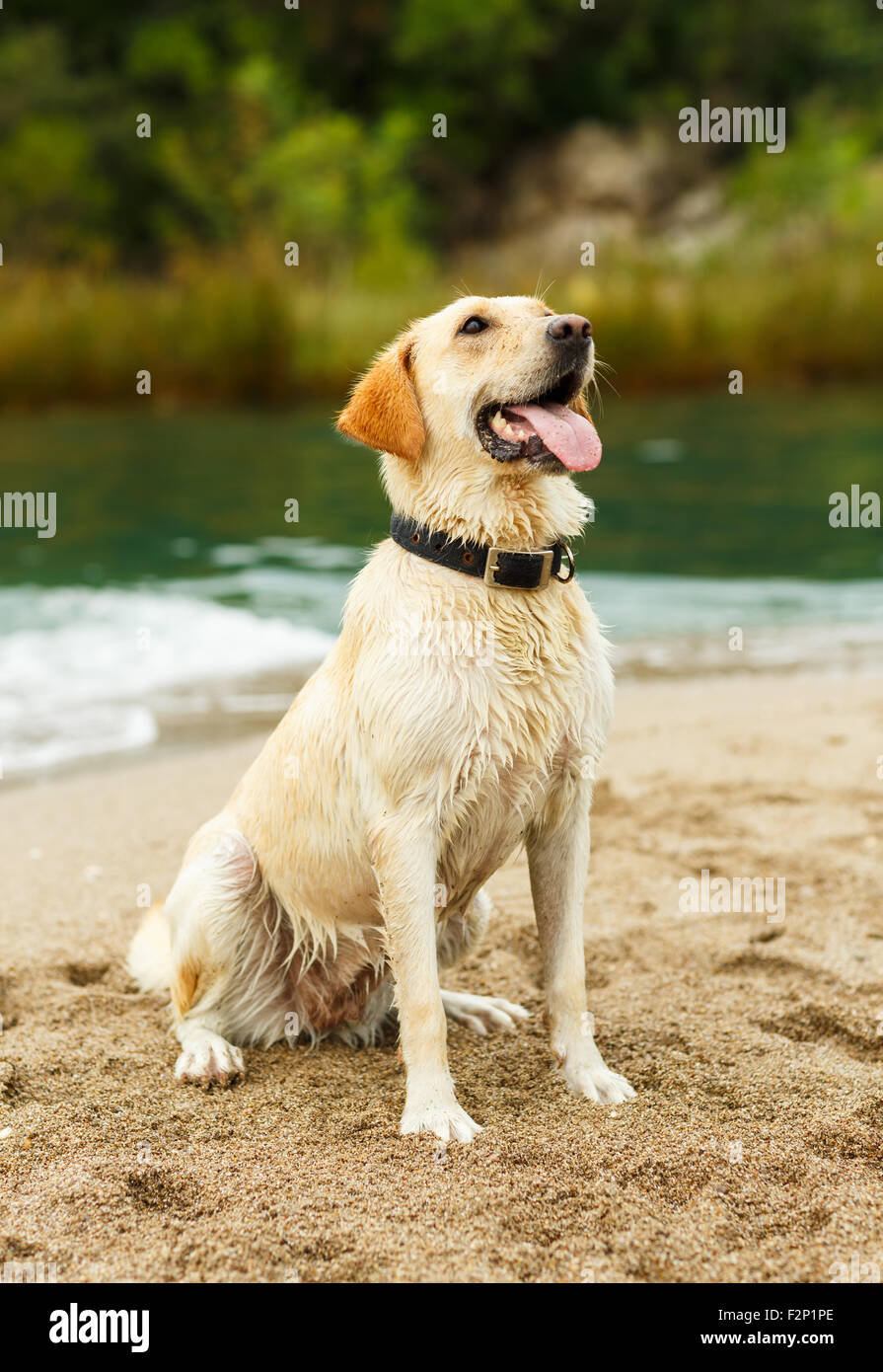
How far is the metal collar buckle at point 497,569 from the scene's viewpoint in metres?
2.92

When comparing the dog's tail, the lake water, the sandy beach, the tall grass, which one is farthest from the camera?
the tall grass

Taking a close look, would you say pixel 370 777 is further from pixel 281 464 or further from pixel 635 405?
pixel 635 405

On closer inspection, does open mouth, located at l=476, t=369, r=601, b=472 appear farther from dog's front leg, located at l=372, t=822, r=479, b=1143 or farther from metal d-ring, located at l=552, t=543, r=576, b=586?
dog's front leg, located at l=372, t=822, r=479, b=1143

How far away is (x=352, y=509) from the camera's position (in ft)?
41.7

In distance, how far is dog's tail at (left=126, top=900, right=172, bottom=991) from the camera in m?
3.57

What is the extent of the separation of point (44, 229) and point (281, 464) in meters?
20.3

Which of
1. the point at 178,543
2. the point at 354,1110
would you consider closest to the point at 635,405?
the point at 178,543

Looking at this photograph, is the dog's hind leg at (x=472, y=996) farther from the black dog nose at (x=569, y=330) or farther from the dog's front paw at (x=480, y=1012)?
the black dog nose at (x=569, y=330)

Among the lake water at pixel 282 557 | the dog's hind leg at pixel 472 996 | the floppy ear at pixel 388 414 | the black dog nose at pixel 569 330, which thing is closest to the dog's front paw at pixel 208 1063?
the dog's hind leg at pixel 472 996

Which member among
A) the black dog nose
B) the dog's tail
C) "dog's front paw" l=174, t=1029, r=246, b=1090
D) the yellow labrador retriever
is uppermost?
the black dog nose

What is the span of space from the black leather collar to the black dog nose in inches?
18.8

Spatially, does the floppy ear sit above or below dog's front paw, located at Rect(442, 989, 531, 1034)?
above

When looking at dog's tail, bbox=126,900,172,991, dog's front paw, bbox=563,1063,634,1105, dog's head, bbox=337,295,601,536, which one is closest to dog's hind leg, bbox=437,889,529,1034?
dog's front paw, bbox=563,1063,634,1105

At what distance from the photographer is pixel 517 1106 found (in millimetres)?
2998
